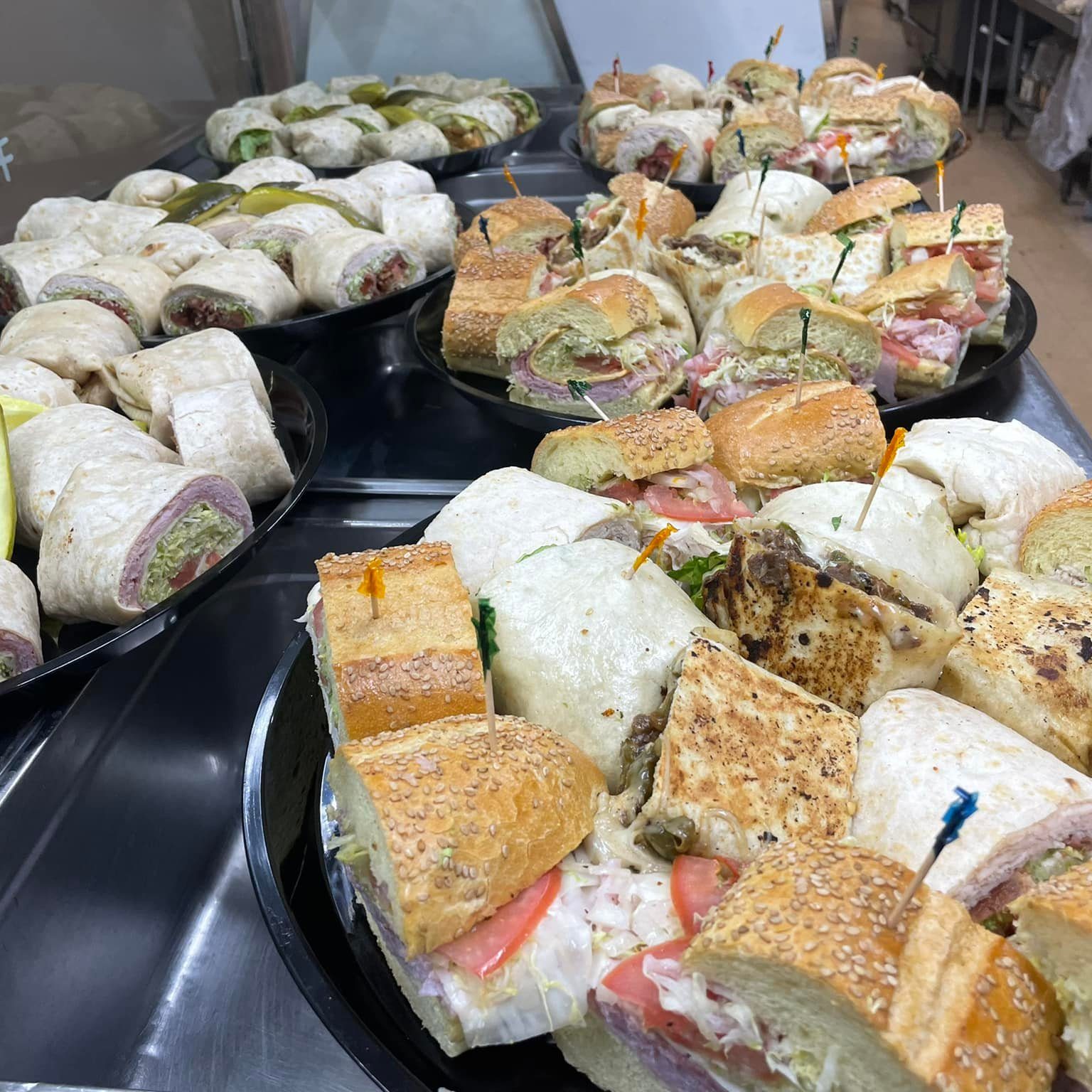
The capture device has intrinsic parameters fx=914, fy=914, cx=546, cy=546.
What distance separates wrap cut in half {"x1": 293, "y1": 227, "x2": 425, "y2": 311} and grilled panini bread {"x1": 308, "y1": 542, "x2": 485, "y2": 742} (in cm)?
162

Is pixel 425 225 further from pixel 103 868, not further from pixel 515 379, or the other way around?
pixel 103 868

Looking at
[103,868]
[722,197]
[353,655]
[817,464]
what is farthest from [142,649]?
[722,197]

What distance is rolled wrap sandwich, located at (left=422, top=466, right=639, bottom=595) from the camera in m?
1.65

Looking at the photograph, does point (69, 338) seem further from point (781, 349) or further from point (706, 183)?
point (706, 183)

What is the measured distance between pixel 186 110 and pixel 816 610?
15.8ft

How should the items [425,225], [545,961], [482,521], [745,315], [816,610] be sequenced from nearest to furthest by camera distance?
[545,961], [816,610], [482,521], [745,315], [425,225]

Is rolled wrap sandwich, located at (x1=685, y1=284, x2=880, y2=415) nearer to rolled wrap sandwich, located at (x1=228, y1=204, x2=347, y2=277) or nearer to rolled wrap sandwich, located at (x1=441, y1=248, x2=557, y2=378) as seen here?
rolled wrap sandwich, located at (x1=441, y1=248, x2=557, y2=378)

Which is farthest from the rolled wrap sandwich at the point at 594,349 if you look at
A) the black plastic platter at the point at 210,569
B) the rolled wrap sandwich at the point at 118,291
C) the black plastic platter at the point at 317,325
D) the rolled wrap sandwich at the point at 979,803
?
the rolled wrap sandwich at the point at 979,803

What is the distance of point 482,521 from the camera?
169cm

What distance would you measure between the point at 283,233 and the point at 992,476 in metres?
2.53

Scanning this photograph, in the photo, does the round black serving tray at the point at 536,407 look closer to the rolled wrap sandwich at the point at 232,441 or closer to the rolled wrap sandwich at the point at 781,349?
the rolled wrap sandwich at the point at 781,349

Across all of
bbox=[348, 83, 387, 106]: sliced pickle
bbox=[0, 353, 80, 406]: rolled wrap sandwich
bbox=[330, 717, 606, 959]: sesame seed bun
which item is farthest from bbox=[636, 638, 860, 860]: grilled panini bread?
bbox=[348, 83, 387, 106]: sliced pickle

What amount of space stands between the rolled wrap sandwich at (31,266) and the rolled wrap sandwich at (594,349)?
157 cm

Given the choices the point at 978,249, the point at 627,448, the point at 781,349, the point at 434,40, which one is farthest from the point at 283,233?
the point at 434,40
